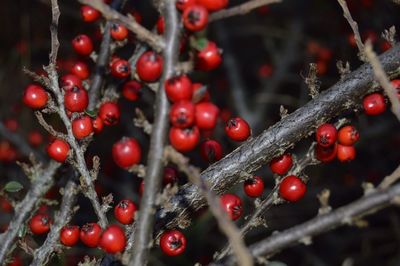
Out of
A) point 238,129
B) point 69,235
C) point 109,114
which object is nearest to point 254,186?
point 238,129

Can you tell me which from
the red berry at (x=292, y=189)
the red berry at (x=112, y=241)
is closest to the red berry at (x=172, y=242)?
the red berry at (x=112, y=241)

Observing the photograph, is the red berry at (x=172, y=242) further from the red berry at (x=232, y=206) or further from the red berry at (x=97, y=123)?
the red berry at (x=97, y=123)

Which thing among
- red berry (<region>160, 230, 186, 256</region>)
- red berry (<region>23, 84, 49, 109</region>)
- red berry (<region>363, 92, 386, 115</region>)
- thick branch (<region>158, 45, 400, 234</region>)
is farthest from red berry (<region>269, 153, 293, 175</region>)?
red berry (<region>23, 84, 49, 109</region>)

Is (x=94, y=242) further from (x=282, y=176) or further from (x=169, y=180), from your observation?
(x=282, y=176)

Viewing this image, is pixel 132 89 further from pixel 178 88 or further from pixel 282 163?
pixel 178 88

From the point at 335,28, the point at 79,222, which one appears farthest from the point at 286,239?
the point at 335,28
